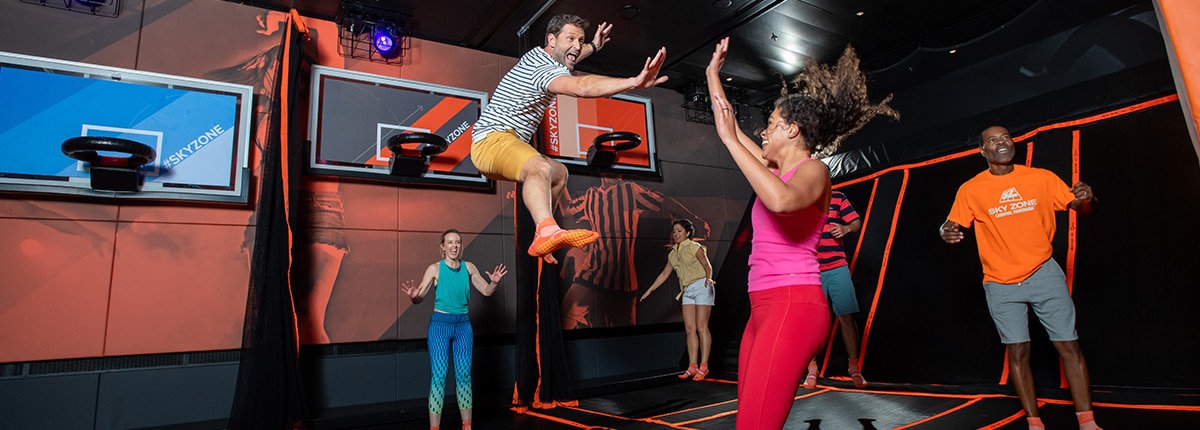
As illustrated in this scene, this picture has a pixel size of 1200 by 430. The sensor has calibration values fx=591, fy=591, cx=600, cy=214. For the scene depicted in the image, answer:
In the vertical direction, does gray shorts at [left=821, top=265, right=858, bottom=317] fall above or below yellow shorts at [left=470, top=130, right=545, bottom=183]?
below

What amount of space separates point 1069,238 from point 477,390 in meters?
4.84

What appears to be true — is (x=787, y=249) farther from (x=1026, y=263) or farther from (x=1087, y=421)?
(x=1087, y=421)

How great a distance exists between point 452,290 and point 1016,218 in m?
3.33

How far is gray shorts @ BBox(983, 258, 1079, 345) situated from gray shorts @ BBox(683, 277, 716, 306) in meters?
2.65

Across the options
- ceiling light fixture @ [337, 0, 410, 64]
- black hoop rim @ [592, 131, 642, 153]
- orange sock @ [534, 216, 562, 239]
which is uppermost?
ceiling light fixture @ [337, 0, 410, 64]

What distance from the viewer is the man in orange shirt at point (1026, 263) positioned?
289 centimetres

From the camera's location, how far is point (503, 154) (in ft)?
8.38

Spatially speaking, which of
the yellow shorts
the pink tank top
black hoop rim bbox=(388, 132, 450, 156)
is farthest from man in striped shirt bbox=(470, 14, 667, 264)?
black hoop rim bbox=(388, 132, 450, 156)

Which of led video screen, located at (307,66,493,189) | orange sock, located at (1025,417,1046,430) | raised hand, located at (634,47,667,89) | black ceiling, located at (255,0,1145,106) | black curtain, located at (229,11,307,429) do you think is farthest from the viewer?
black ceiling, located at (255,0,1145,106)

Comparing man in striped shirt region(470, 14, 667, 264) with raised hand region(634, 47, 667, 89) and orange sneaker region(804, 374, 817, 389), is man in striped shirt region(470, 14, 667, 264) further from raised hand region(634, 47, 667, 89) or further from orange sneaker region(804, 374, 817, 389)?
orange sneaker region(804, 374, 817, 389)

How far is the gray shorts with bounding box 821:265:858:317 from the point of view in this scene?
449cm

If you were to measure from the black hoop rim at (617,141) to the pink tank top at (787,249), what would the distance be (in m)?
4.12

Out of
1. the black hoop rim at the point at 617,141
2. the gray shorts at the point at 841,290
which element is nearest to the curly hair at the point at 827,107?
the gray shorts at the point at 841,290

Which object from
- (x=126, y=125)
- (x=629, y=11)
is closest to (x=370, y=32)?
(x=126, y=125)
